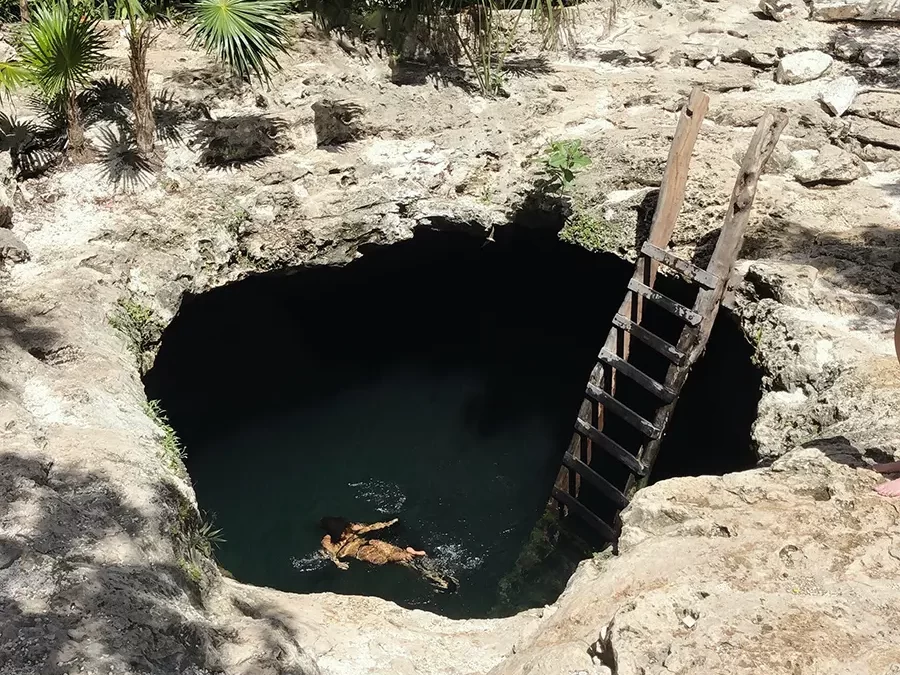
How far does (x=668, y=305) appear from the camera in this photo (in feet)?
23.0

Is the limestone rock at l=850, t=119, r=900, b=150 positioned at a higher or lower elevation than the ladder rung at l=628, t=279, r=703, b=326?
higher

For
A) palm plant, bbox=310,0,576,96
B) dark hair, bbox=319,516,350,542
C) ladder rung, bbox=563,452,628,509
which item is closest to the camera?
ladder rung, bbox=563,452,628,509

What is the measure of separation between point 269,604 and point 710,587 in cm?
278

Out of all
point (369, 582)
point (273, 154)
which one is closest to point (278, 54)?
point (273, 154)

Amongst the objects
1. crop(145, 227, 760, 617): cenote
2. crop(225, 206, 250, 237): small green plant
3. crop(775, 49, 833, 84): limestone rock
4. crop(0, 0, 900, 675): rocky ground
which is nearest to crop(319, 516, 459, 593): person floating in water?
crop(145, 227, 760, 617): cenote

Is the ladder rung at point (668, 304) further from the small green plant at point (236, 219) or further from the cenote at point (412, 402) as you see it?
the small green plant at point (236, 219)

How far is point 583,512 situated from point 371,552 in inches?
86.7

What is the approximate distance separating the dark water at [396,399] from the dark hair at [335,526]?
0.24m

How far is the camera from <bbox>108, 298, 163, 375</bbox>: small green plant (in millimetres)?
6320

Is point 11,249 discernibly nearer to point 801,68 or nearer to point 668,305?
point 668,305

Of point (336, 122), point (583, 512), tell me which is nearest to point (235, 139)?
point (336, 122)

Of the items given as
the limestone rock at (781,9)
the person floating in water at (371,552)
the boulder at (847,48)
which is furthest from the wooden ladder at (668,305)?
the limestone rock at (781,9)

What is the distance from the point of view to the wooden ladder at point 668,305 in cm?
668

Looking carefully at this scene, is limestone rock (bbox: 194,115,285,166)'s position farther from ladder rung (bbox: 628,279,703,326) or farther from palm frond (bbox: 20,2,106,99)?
ladder rung (bbox: 628,279,703,326)
